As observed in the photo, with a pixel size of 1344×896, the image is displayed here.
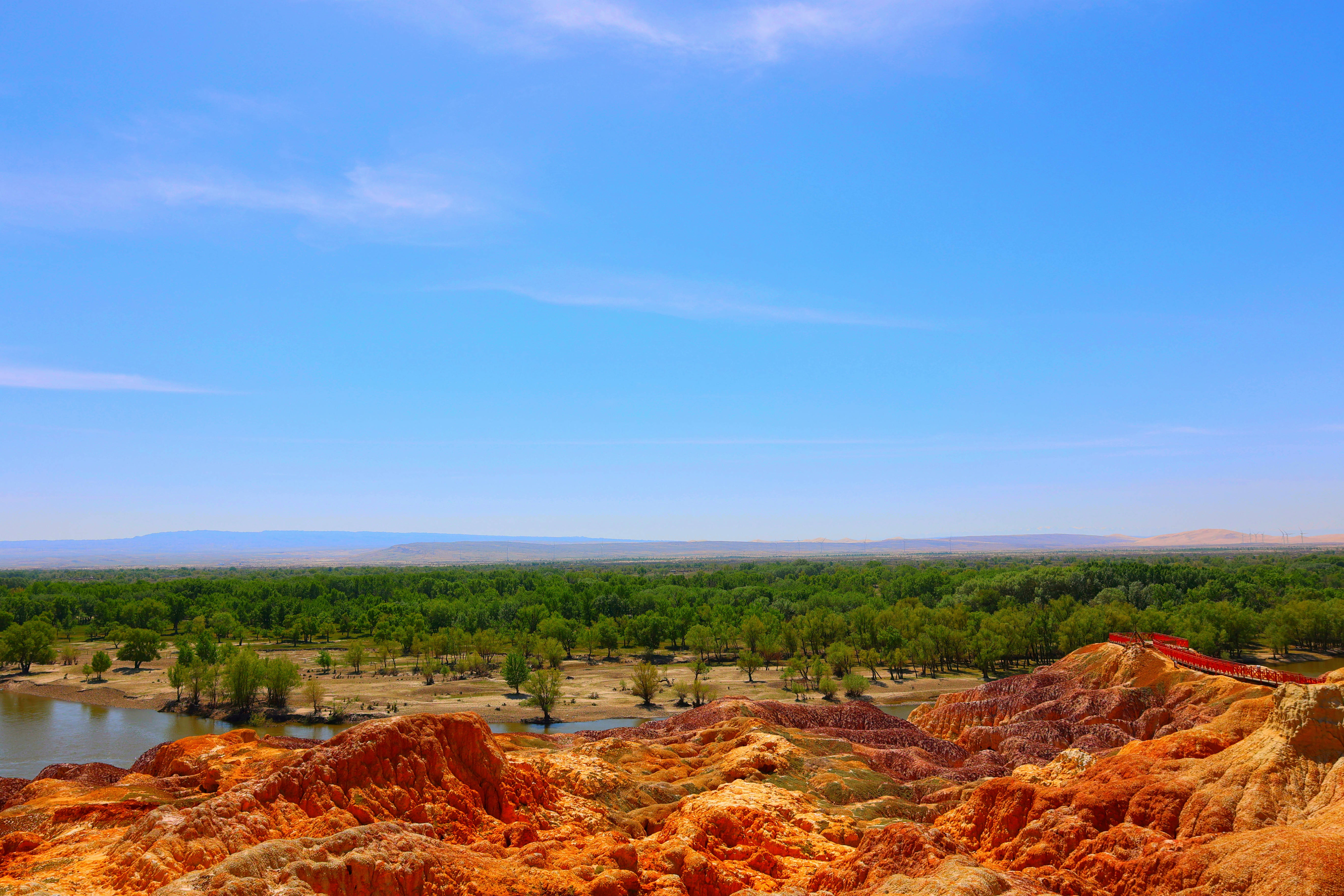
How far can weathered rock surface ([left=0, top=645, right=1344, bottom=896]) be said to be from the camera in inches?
848

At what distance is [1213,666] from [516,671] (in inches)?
2580

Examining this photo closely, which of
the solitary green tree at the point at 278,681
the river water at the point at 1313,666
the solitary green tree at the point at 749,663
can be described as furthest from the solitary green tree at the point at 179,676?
the river water at the point at 1313,666

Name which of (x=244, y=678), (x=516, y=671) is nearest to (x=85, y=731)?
(x=244, y=678)

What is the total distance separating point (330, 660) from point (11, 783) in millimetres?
74821

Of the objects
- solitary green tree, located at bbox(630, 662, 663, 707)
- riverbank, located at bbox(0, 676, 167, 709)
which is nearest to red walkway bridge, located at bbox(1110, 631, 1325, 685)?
solitary green tree, located at bbox(630, 662, 663, 707)

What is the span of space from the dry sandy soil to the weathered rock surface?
42.7m

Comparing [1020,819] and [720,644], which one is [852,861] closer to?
[1020,819]

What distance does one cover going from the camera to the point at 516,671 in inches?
3467

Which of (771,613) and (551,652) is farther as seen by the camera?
(771,613)

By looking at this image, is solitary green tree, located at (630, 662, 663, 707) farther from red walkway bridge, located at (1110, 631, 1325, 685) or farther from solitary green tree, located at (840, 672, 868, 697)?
red walkway bridge, located at (1110, 631, 1325, 685)

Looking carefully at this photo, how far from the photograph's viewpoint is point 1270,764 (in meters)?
25.6

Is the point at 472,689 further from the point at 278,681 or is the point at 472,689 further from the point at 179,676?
the point at 179,676

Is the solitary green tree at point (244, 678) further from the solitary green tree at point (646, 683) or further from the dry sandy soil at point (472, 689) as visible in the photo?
the solitary green tree at point (646, 683)

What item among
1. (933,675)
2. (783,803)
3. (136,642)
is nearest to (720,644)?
(933,675)
